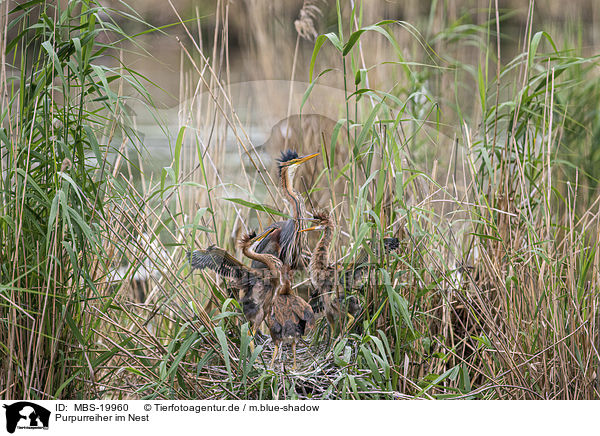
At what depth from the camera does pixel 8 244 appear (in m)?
1.39

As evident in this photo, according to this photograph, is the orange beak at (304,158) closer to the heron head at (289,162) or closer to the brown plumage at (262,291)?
the heron head at (289,162)

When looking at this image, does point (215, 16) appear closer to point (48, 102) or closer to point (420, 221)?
point (48, 102)

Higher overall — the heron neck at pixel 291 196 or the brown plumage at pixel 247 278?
the heron neck at pixel 291 196

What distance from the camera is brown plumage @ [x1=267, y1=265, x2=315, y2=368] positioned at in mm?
1491

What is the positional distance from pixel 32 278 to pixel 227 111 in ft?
2.19

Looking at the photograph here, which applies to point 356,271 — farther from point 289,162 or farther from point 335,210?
Answer: point 289,162

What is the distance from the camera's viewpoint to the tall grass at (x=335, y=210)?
1.41 m
